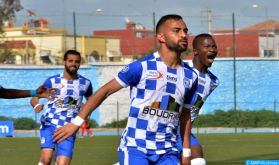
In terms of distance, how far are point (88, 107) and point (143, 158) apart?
0.78m

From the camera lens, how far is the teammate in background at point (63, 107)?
1281 cm

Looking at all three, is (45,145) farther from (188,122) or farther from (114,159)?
(114,159)

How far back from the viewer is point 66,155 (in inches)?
498

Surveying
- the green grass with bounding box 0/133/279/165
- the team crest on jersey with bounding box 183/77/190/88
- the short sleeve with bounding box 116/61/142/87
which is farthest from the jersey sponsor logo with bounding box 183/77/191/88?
the green grass with bounding box 0/133/279/165

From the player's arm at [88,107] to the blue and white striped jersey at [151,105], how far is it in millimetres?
216

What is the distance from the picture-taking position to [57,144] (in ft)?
41.4

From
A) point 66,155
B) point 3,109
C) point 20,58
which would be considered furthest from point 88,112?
point 20,58

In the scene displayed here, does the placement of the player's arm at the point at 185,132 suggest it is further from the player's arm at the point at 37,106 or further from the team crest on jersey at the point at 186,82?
the player's arm at the point at 37,106

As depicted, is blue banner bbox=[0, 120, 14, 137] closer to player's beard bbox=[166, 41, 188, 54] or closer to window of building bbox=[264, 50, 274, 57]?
player's beard bbox=[166, 41, 188, 54]

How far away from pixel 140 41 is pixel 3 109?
141 ft

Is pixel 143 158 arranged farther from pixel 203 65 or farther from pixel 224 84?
pixel 224 84

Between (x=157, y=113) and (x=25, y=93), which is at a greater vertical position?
(x=25, y=93)

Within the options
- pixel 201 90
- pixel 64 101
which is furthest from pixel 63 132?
pixel 64 101

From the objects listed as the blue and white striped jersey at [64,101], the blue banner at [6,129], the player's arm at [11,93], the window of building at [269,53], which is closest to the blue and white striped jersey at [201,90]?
the player's arm at [11,93]
